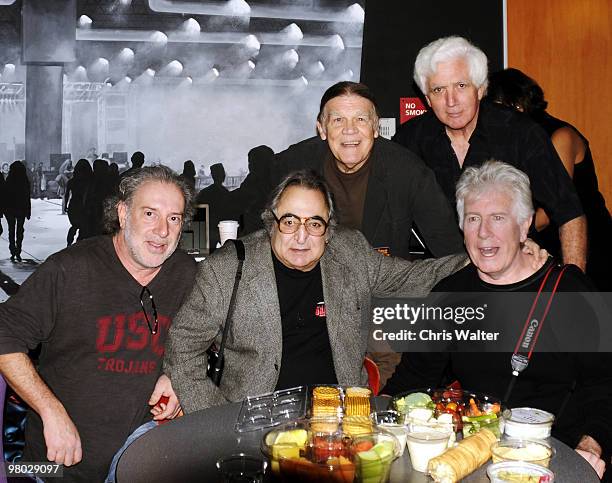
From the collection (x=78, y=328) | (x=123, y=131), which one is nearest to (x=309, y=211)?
(x=78, y=328)

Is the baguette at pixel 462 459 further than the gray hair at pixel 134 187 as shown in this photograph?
No

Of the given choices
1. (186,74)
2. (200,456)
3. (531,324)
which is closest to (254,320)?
(200,456)

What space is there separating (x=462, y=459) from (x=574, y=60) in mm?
4261

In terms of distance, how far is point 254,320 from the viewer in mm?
2361

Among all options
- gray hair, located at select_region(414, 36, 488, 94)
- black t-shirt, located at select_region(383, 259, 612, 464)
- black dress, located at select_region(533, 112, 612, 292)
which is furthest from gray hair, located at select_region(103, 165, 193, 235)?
black dress, located at select_region(533, 112, 612, 292)

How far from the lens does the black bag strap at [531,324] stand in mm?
2191

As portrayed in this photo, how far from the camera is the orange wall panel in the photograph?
5.05 m

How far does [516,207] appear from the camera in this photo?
2.34 metres

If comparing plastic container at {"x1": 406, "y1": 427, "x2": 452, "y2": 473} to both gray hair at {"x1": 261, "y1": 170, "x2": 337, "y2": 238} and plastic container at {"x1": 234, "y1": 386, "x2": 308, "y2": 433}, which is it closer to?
plastic container at {"x1": 234, "y1": 386, "x2": 308, "y2": 433}

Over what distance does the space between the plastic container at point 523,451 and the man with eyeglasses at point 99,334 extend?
112 cm

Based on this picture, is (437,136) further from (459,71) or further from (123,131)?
(123,131)

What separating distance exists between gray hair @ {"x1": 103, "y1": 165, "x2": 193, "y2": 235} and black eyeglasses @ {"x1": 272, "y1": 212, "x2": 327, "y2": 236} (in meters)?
0.41

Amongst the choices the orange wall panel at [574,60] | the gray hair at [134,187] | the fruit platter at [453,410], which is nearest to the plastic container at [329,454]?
the fruit platter at [453,410]

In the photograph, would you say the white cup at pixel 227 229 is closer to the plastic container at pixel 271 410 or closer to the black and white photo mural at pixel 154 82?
the black and white photo mural at pixel 154 82
